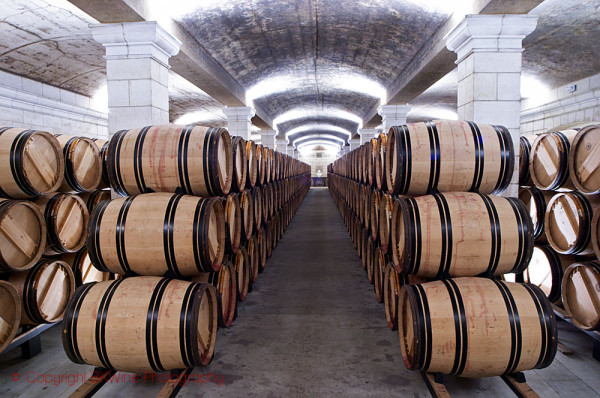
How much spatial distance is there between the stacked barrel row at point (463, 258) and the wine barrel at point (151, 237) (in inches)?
64.9

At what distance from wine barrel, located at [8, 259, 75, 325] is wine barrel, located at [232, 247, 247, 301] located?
5.95 ft

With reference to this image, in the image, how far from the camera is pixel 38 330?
12.0ft

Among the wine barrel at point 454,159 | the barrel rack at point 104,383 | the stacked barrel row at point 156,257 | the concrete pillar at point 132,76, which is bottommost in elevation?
the barrel rack at point 104,383

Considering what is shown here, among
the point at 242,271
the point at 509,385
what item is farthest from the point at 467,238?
the point at 242,271

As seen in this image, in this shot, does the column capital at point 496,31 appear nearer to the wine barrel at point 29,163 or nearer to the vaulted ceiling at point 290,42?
the vaulted ceiling at point 290,42

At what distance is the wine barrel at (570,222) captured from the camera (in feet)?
12.3

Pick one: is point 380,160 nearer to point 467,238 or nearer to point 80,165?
point 467,238

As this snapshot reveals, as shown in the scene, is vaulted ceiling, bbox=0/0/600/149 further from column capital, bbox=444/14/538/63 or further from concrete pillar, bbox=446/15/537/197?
concrete pillar, bbox=446/15/537/197

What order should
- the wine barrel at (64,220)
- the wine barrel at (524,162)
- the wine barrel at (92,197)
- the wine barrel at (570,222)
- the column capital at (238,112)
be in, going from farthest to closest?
the column capital at (238,112) < the wine barrel at (524,162) < the wine barrel at (92,197) < the wine barrel at (64,220) < the wine barrel at (570,222)

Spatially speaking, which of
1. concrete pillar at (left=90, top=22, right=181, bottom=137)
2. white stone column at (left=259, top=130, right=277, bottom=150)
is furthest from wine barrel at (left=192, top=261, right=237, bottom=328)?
white stone column at (left=259, top=130, right=277, bottom=150)

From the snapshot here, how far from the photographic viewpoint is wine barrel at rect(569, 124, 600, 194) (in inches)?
142

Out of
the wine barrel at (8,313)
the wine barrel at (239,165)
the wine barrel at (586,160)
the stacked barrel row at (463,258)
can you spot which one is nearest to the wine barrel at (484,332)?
the stacked barrel row at (463,258)

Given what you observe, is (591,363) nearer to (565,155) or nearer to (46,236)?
(565,155)

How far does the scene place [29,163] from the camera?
11.9 ft
